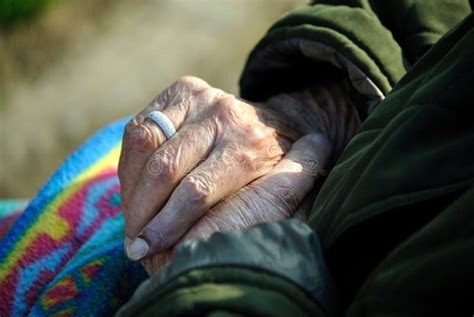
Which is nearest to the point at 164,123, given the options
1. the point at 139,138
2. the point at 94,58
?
the point at 139,138

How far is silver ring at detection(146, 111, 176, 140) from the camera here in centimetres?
92

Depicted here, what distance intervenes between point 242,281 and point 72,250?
1.82 feet

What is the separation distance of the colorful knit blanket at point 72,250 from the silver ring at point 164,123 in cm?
22

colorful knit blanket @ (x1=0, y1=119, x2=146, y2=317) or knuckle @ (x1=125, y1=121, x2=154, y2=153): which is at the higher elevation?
knuckle @ (x1=125, y1=121, x2=154, y2=153)

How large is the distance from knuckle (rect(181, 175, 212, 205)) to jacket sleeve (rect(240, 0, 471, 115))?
28 centimetres

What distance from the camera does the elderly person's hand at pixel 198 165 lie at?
0.85 metres

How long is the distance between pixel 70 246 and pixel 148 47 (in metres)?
1.90

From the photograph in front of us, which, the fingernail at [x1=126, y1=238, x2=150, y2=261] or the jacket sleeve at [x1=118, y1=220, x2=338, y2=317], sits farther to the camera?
A: the fingernail at [x1=126, y1=238, x2=150, y2=261]

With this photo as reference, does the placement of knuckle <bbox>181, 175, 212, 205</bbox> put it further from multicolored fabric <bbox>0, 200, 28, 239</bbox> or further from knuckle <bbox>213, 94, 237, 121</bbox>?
multicolored fabric <bbox>0, 200, 28, 239</bbox>

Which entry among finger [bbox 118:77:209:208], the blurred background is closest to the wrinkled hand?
finger [bbox 118:77:209:208]

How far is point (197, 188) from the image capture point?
85 centimetres

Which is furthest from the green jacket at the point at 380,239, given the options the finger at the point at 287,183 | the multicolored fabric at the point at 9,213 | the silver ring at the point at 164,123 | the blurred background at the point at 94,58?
the blurred background at the point at 94,58

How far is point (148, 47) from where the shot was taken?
2.87 metres

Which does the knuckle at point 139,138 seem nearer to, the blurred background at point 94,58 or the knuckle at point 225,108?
the knuckle at point 225,108
